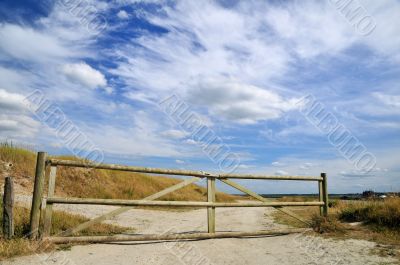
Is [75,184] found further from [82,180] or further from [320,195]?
[320,195]

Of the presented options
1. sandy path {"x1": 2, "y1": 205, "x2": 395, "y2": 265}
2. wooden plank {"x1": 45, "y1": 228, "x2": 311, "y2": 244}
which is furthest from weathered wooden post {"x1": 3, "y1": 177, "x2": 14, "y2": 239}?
sandy path {"x1": 2, "y1": 205, "x2": 395, "y2": 265}

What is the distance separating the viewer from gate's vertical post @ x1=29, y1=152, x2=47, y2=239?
21.4ft

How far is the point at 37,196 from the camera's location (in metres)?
6.64

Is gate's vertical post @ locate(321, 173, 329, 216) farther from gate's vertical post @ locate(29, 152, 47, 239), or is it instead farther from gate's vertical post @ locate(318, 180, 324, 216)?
gate's vertical post @ locate(29, 152, 47, 239)

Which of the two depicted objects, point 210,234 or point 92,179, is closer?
point 210,234

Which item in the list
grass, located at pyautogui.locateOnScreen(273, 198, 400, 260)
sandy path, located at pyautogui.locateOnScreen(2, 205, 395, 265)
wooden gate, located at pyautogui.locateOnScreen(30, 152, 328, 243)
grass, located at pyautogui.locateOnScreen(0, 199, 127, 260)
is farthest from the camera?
grass, located at pyautogui.locateOnScreen(273, 198, 400, 260)

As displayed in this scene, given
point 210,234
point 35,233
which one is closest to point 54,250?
point 35,233

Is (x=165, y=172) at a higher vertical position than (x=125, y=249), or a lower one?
higher

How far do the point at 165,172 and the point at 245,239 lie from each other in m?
2.51

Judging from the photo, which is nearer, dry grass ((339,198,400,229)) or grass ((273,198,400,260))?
grass ((273,198,400,260))

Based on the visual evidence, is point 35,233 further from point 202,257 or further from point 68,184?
point 68,184

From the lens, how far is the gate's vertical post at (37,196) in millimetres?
6520

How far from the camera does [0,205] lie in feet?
27.3

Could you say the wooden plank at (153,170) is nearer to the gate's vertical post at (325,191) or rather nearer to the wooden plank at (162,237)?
the gate's vertical post at (325,191)
